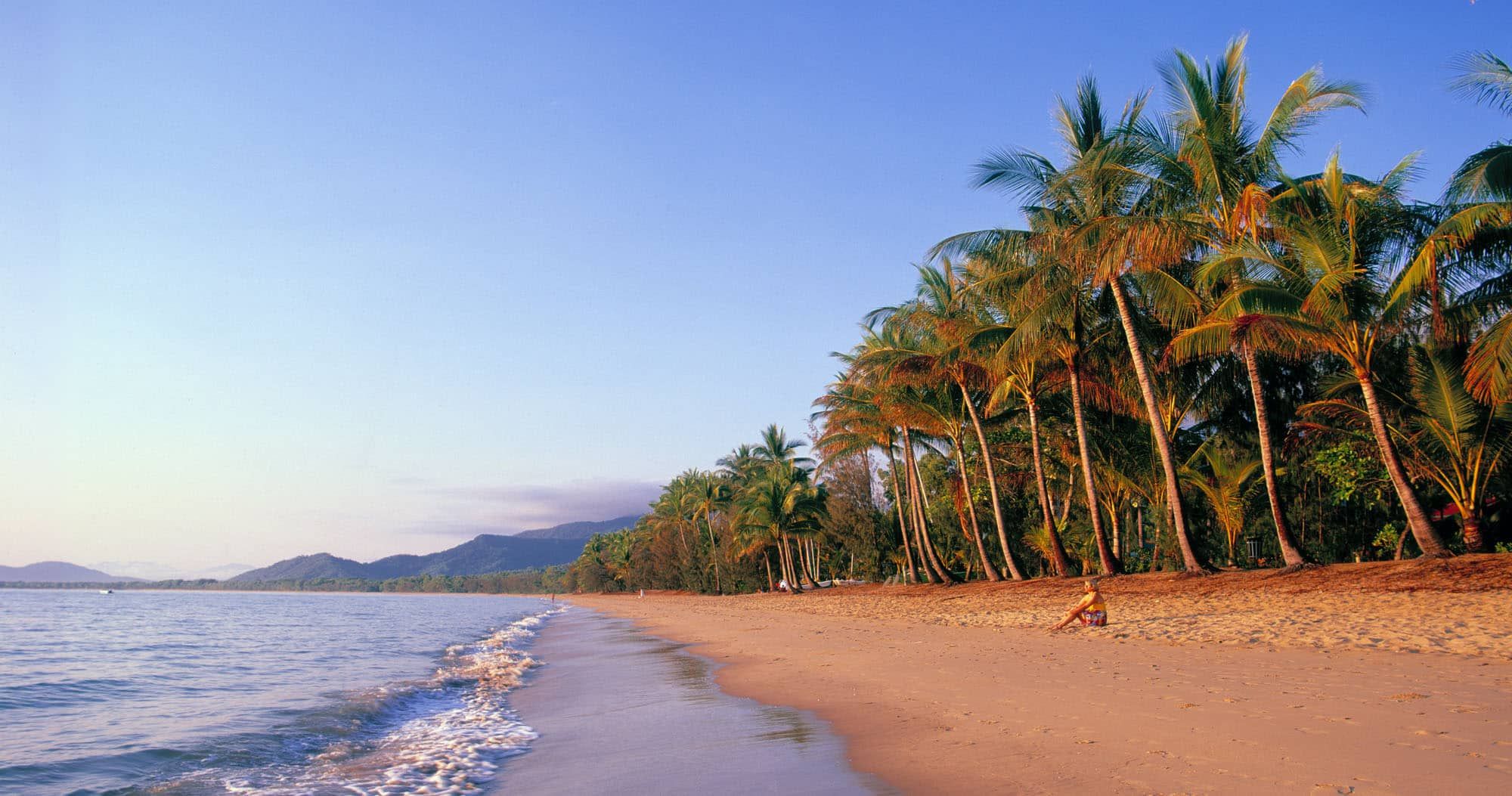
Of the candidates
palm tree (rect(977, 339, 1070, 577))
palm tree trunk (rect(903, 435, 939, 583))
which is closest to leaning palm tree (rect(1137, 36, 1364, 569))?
palm tree (rect(977, 339, 1070, 577))

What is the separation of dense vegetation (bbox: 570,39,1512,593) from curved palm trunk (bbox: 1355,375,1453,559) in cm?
4

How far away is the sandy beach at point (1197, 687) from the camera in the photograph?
493 centimetres

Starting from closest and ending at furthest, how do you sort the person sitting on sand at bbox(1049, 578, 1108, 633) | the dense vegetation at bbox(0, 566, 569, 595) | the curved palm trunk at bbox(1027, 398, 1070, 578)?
the person sitting on sand at bbox(1049, 578, 1108, 633) → the curved palm trunk at bbox(1027, 398, 1070, 578) → the dense vegetation at bbox(0, 566, 569, 595)

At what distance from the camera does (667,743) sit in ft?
23.6

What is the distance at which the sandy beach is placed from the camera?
4.93 meters

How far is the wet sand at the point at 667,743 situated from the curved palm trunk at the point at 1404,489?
38.7 feet

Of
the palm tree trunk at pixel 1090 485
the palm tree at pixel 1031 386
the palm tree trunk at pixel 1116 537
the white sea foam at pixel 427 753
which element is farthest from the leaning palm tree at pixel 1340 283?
the white sea foam at pixel 427 753

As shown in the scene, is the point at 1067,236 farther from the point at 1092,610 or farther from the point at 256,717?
the point at 256,717

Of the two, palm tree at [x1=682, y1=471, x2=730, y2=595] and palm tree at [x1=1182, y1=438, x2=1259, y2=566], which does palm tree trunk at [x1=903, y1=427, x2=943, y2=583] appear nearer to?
palm tree at [x1=1182, y1=438, x2=1259, y2=566]

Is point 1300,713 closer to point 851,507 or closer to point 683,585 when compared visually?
point 851,507

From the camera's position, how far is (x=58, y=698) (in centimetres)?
1252

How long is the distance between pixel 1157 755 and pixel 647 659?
11.7 meters

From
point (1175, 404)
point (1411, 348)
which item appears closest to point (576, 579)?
point (1175, 404)

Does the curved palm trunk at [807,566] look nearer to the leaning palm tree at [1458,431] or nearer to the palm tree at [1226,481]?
the palm tree at [1226,481]
